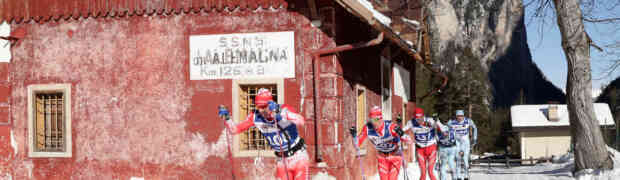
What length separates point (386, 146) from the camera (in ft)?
39.7

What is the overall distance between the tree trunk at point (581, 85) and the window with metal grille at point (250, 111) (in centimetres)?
863

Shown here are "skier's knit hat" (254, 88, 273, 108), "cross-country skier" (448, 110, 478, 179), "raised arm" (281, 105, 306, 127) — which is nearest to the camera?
"raised arm" (281, 105, 306, 127)

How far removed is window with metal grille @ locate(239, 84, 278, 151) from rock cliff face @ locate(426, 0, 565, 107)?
69140 millimetres

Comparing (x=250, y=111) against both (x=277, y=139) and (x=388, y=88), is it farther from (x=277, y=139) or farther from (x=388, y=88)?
(x=388, y=88)

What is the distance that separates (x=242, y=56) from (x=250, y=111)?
3.63 feet

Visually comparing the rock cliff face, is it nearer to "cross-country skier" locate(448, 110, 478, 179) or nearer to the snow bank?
the snow bank

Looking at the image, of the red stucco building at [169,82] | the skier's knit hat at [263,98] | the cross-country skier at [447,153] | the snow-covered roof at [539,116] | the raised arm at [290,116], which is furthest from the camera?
the snow-covered roof at [539,116]

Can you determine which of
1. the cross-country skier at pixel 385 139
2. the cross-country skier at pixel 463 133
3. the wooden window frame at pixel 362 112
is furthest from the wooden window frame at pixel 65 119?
the cross-country skier at pixel 463 133

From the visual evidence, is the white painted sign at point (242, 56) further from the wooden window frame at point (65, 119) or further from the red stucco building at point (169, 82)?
the wooden window frame at point (65, 119)

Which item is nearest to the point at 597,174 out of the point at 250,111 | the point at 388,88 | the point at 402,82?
the point at 388,88

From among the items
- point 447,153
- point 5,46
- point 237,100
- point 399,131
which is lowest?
point 447,153

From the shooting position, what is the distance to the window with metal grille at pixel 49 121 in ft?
49.8

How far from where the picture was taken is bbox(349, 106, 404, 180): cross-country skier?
38.4 feet

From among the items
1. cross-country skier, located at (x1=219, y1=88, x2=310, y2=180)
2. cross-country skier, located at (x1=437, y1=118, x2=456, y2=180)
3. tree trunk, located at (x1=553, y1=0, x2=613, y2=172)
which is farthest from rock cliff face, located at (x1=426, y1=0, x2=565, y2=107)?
cross-country skier, located at (x1=219, y1=88, x2=310, y2=180)
